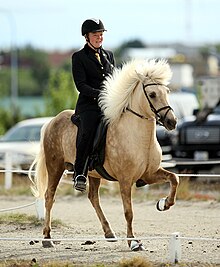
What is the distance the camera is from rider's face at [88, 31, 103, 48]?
40.1 feet

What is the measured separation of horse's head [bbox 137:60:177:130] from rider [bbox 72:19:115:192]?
70cm

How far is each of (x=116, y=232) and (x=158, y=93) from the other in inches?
113

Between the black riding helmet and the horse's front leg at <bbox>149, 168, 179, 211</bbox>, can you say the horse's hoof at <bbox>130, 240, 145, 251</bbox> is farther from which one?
the black riding helmet

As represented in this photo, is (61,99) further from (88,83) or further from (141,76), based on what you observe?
(141,76)

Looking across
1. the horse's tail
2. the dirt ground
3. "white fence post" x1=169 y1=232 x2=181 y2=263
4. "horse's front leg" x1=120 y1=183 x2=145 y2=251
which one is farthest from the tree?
"white fence post" x1=169 y1=232 x2=181 y2=263

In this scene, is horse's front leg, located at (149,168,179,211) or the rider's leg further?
the rider's leg

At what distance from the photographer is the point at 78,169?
12102mm

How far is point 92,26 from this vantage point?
477 inches

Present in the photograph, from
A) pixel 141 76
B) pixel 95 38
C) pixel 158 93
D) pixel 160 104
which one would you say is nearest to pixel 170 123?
pixel 160 104

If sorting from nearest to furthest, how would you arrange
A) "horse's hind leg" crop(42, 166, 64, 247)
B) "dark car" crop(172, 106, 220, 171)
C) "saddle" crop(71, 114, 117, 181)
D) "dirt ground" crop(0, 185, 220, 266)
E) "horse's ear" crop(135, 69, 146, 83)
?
"dirt ground" crop(0, 185, 220, 266) < "horse's ear" crop(135, 69, 146, 83) < "saddle" crop(71, 114, 117, 181) < "horse's hind leg" crop(42, 166, 64, 247) < "dark car" crop(172, 106, 220, 171)

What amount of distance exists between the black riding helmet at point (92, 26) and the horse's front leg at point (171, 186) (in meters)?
1.96

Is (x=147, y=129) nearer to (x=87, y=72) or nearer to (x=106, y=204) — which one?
(x=87, y=72)

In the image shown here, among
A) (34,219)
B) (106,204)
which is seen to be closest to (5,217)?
(34,219)

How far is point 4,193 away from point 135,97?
8.31 meters
